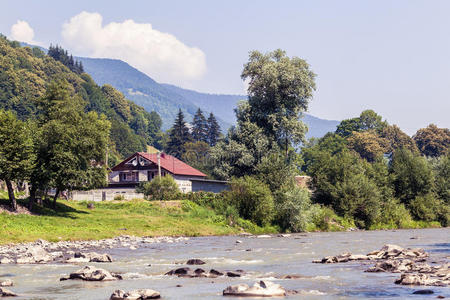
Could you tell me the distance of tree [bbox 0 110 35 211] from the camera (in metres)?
54.2

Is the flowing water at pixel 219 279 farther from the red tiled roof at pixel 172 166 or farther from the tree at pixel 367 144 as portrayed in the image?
the tree at pixel 367 144

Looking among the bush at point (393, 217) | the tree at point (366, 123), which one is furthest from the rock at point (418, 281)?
the tree at point (366, 123)

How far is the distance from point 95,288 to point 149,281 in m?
2.99

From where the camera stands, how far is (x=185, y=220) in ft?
229

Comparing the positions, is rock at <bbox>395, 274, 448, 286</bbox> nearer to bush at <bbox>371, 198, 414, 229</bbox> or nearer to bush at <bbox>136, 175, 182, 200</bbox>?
bush at <bbox>371, 198, 414, 229</bbox>

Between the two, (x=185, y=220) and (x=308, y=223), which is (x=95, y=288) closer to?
(x=185, y=220)

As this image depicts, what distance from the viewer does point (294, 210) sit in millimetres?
71000

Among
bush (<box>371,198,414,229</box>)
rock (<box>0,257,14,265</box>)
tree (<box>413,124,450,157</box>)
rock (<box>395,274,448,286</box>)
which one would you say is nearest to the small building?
bush (<box>371,198,414,229</box>)

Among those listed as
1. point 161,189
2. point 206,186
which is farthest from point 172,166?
point 161,189

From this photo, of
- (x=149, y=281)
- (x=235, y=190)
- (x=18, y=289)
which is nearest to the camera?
(x=18, y=289)

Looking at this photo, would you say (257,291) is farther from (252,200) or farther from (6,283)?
(252,200)

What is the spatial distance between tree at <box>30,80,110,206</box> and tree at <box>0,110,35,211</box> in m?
2.26

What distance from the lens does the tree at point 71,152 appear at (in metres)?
58.5

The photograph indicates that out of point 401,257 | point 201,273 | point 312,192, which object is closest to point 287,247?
point 401,257
